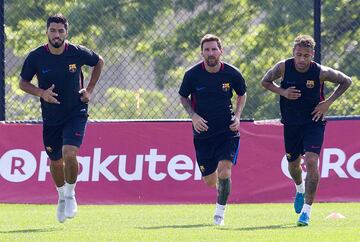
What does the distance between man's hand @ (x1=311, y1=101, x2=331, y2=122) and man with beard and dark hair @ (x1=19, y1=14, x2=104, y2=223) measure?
2.55 metres

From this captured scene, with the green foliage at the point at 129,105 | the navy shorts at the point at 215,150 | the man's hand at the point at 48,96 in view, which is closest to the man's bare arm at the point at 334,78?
the navy shorts at the point at 215,150

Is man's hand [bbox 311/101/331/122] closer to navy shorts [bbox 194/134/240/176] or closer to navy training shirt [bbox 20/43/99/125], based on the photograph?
navy shorts [bbox 194/134/240/176]

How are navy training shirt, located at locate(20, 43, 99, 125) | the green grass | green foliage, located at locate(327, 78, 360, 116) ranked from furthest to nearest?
green foliage, located at locate(327, 78, 360, 116) → navy training shirt, located at locate(20, 43, 99, 125) → the green grass

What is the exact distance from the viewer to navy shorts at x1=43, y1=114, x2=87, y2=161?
45.6ft

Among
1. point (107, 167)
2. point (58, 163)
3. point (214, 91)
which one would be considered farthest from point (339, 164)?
point (58, 163)

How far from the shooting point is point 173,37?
2334 centimetres

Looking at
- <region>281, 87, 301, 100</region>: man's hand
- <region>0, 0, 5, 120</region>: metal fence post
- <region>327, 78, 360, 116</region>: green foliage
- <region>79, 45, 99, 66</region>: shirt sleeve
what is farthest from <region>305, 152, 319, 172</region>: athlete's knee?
<region>327, 78, 360, 116</region>: green foliage

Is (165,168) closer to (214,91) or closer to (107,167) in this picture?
(107,167)

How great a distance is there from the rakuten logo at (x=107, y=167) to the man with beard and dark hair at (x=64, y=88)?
3680mm

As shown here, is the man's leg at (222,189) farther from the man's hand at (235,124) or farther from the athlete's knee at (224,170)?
the man's hand at (235,124)

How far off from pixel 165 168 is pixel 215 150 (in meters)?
3.62

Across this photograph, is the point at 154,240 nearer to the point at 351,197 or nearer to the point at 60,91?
the point at 60,91

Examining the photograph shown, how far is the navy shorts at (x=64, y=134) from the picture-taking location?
13906 millimetres

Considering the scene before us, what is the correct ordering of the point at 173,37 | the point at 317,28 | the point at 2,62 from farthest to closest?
the point at 173,37 → the point at 317,28 → the point at 2,62
